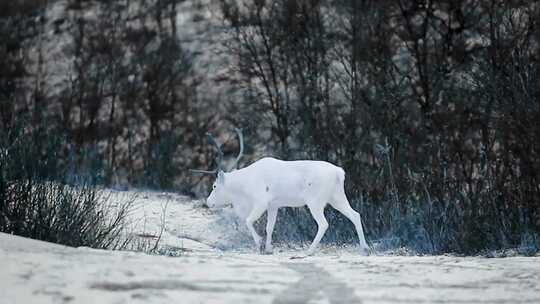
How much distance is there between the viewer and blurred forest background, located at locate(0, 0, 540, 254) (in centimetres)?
830

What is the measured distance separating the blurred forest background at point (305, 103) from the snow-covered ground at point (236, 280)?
2.15m

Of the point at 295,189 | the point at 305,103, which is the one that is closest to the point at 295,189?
Result: the point at 295,189

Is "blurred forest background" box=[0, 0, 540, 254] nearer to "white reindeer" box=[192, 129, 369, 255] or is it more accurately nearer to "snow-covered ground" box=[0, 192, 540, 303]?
"white reindeer" box=[192, 129, 369, 255]

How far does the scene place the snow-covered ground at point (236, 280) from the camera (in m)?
3.34

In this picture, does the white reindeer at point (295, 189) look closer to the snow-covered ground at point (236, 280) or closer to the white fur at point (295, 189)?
the white fur at point (295, 189)

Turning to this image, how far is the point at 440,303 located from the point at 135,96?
51.4 feet

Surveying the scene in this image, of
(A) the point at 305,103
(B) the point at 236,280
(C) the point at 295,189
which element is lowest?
(B) the point at 236,280

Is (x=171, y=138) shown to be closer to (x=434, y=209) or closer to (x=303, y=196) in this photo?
(x=434, y=209)

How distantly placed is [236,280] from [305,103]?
36.6ft

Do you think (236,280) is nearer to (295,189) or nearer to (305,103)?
(295,189)

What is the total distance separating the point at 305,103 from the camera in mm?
14742

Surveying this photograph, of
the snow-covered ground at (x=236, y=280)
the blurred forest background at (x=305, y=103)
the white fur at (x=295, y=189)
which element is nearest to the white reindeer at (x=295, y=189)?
the white fur at (x=295, y=189)

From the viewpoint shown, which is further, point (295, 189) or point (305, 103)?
point (305, 103)

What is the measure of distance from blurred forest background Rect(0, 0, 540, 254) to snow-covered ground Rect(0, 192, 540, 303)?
2.15m
